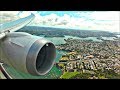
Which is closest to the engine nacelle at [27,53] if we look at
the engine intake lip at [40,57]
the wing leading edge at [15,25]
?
the engine intake lip at [40,57]

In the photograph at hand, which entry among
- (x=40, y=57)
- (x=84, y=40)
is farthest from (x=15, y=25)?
(x=84, y=40)

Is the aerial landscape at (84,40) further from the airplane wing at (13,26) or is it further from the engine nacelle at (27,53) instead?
the engine nacelle at (27,53)

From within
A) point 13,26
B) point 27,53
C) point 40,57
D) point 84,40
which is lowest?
point 84,40

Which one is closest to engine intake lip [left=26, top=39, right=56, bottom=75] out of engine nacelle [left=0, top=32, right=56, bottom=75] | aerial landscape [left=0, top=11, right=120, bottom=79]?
engine nacelle [left=0, top=32, right=56, bottom=75]

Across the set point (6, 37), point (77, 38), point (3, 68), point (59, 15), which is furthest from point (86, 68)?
point (6, 37)

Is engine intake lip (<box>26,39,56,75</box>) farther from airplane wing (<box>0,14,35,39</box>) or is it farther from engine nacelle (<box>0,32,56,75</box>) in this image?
airplane wing (<box>0,14,35,39</box>)

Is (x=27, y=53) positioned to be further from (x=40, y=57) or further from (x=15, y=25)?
(x=15, y=25)

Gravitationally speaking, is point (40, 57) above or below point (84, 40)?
above

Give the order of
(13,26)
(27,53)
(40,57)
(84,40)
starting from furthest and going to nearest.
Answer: (84,40) < (13,26) < (40,57) < (27,53)
